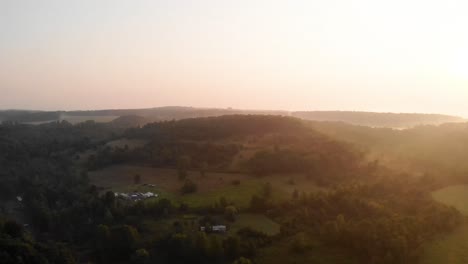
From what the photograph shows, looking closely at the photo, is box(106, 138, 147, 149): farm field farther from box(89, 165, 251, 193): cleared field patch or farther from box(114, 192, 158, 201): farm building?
box(114, 192, 158, 201): farm building

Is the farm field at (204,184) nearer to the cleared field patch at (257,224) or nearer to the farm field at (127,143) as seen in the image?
the cleared field patch at (257,224)

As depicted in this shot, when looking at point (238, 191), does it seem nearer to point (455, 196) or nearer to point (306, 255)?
point (306, 255)

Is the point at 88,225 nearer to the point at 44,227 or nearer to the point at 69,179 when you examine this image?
the point at 44,227

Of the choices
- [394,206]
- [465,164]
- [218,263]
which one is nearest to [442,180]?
[465,164]

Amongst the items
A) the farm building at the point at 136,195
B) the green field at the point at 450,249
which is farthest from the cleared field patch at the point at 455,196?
the farm building at the point at 136,195

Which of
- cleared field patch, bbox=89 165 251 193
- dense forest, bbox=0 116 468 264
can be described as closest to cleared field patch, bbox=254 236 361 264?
dense forest, bbox=0 116 468 264

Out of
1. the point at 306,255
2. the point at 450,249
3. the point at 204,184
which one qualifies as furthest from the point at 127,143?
the point at 450,249
